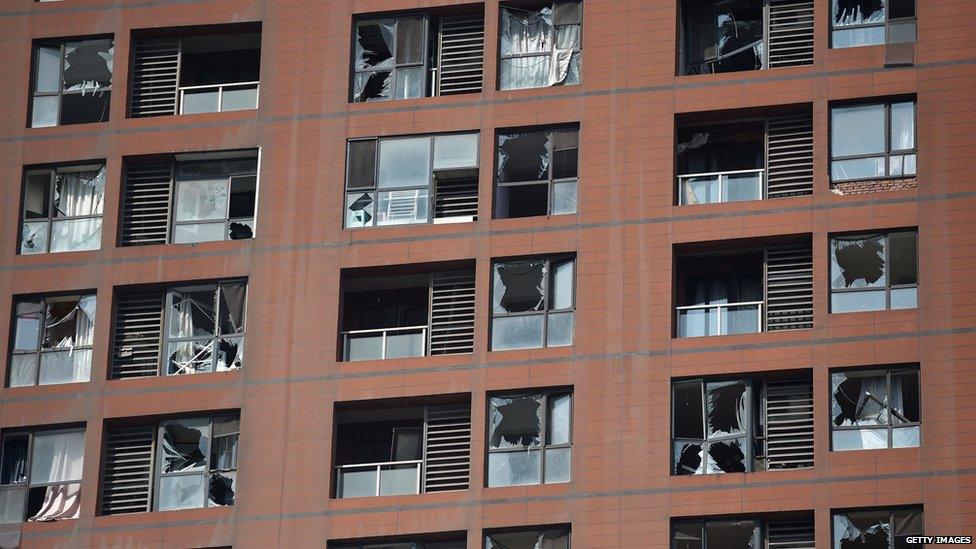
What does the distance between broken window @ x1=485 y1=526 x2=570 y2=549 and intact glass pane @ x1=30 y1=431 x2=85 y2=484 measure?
35.6 feet

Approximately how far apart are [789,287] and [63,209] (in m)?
19.2

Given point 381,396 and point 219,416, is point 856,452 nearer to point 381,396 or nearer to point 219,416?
point 381,396

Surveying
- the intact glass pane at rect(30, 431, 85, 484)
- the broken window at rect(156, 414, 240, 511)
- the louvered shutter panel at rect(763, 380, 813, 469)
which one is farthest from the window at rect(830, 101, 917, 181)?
the intact glass pane at rect(30, 431, 85, 484)

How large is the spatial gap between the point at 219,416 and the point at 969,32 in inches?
822

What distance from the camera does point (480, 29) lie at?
65.4 metres

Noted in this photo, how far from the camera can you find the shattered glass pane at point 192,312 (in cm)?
6412

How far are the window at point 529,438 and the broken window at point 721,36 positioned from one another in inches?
376

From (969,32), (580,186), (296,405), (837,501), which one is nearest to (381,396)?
(296,405)

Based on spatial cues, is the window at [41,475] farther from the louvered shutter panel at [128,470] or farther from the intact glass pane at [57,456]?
the louvered shutter panel at [128,470]

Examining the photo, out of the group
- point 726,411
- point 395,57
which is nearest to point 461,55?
point 395,57

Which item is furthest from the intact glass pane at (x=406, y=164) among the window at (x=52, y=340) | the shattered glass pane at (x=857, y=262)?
the shattered glass pane at (x=857, y=262)

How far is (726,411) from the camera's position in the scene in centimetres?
6056

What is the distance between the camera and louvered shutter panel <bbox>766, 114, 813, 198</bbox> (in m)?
62.3

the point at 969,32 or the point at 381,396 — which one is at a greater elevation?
the point at 969,32
